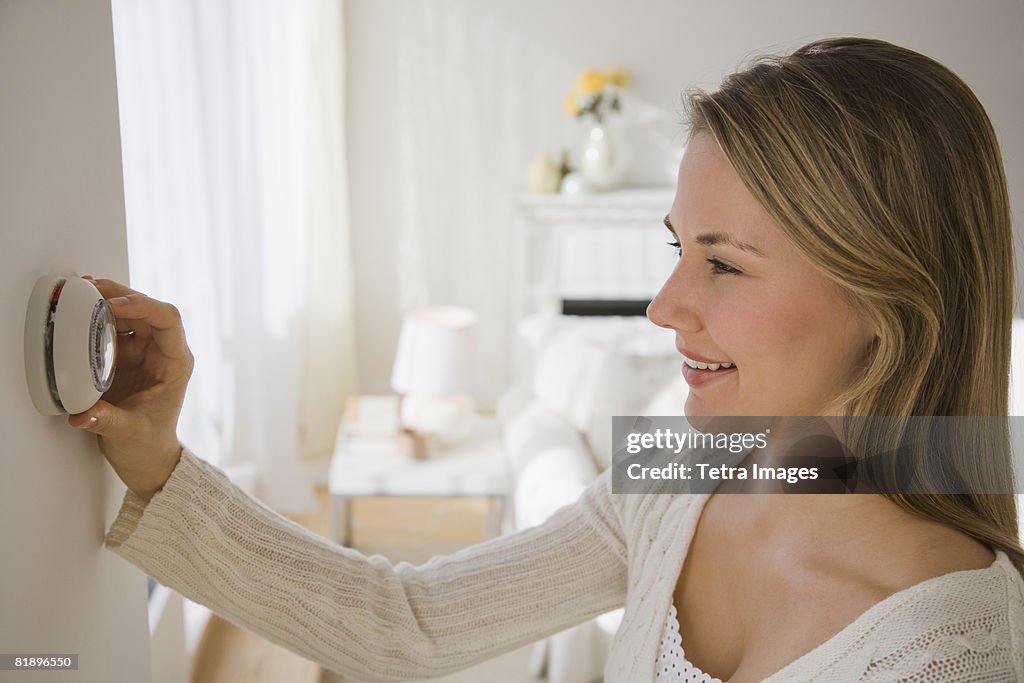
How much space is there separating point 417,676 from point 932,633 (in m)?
0.48

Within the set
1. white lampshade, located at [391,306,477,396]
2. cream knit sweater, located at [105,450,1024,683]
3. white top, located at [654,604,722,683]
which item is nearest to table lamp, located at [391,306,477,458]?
white lampshade, located at [391,306,477,396]

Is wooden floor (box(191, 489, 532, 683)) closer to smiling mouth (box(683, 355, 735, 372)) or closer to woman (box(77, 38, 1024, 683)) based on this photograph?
woman (box(77, 38, 1024, 683))

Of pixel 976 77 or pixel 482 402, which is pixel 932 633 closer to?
pixel 976 77

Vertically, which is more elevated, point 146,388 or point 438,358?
point 146,388

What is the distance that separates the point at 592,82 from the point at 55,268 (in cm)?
311

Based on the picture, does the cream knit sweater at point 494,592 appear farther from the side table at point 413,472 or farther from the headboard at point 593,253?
the headboard at point 593,253

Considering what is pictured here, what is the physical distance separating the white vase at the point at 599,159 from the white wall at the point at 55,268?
2904 millimetres

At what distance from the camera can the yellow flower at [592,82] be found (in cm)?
342

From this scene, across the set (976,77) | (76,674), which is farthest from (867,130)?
(76,674)

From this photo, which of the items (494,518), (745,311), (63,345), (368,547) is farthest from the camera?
(368,547)

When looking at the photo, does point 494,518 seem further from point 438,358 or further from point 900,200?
point 900,200

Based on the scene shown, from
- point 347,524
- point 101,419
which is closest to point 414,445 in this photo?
point 347,524

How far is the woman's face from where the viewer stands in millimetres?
740

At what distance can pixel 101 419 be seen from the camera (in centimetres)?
58
